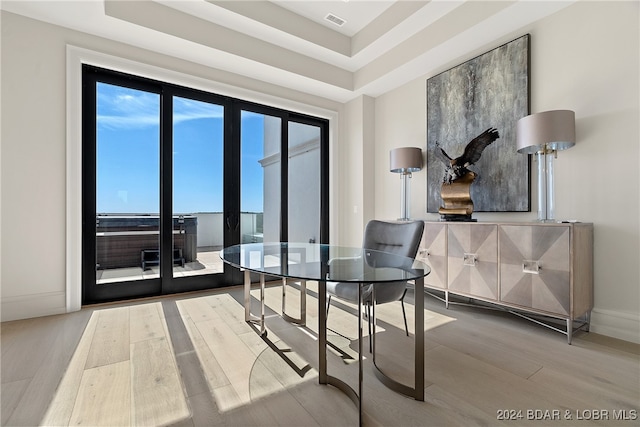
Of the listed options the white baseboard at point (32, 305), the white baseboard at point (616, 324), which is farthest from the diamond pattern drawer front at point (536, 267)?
the white baseboard at point (32, 305)

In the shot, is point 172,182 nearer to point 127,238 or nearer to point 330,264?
point 127,238

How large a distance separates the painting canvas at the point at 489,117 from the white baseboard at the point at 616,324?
3.20 ft

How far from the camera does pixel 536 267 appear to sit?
2.27 meters

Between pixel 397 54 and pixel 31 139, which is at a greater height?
pixel 397 54

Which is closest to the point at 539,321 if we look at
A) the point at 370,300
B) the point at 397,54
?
the point at 370,300

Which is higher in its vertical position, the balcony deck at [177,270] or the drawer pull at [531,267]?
the drawer pull at [531,267]

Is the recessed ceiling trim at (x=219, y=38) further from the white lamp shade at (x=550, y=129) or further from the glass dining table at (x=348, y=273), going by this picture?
the white lamp shade at (x=550, y=129)

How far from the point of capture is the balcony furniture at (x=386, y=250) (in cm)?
196

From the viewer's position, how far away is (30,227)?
2.63 metres

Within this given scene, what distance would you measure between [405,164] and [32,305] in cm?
396

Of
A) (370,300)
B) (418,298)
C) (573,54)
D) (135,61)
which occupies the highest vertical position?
(135,61)

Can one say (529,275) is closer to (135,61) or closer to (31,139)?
(135,61)

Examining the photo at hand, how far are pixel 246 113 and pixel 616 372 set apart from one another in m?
4.17

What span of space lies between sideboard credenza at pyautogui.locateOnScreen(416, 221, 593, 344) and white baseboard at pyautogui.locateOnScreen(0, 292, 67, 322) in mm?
3621
